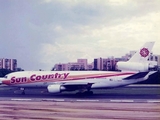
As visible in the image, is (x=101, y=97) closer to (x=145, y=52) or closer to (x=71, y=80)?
(x=145, y=52)

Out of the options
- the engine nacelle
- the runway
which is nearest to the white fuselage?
the engine nacelle

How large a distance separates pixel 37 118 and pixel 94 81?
5.31 metres

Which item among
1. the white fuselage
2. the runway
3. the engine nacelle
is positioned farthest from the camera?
the white fuselage

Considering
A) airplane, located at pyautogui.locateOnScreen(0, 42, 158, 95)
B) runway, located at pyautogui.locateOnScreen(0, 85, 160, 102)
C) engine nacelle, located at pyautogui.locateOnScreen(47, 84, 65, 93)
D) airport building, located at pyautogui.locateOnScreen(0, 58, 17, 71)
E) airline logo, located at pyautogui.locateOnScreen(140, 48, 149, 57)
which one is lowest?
runway, located at pyautogui.locateOnScreen(0, 85, 160, 102)

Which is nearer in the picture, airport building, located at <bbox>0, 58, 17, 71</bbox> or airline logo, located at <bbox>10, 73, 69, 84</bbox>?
airport building, located at <bbox>0, 58, 17, 71</bbox>

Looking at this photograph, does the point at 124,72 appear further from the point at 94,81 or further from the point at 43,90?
the point at 43,90

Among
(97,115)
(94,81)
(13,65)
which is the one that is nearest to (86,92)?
(94,81)

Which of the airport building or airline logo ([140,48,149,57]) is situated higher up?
airline logo ([140,48,149,57])

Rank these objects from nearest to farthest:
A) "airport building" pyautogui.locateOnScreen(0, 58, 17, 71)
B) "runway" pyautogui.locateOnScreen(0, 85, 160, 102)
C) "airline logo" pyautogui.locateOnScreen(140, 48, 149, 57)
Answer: "airport building" pyautogui.locateOnScreen(0, 58, 17, 71) → "runway" pyautogui.locateOnScreen(0, 85, 160, 102) → "airline logo" pyautogui.locateOnScreen(140, 48, 149, 57)

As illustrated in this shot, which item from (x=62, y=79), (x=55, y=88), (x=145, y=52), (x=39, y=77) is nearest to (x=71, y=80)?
(x=62, y=79)

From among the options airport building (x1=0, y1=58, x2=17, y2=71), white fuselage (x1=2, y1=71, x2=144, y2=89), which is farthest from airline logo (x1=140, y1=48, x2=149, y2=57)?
airport building (x1=0, y1=58, x2=17, y2=71)

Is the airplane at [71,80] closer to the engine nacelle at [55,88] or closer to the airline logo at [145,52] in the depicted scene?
the engine nacelle at [55,88]

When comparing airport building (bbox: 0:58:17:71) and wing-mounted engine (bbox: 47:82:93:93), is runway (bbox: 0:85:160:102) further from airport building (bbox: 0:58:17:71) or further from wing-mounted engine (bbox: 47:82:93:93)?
airport building (bbox: 0:58:17:71)

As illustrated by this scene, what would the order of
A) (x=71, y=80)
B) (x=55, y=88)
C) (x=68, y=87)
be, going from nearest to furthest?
(x=55, y=88)
(x=68, y=87)
(x=71, y=80)
